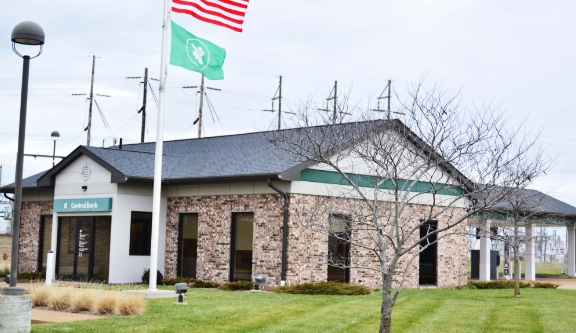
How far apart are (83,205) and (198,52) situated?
9378 mm

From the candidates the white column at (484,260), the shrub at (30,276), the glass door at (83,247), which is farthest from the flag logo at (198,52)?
the white column at (484,260)

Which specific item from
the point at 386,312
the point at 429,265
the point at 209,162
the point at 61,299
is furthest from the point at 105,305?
the point at 429,265

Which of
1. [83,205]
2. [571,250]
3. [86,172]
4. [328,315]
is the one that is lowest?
[328,315]

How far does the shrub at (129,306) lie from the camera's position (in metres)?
15.2

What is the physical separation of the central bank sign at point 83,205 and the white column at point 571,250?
26.8 m

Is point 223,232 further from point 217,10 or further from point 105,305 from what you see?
point 105,305

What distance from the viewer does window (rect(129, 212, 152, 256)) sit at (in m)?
25.4

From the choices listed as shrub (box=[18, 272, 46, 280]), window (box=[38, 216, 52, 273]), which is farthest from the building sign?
shrub (box=[18, 272, 46, 280])

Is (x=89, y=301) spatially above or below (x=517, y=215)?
below

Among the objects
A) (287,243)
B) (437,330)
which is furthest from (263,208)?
(437,330)

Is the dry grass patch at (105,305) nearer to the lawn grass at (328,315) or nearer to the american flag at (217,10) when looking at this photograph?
the lawn grass at (328,315)

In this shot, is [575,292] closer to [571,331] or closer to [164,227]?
[571,331]

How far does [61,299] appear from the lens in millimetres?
16203

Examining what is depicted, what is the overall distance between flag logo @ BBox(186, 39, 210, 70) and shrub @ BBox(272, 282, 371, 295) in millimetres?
6910
